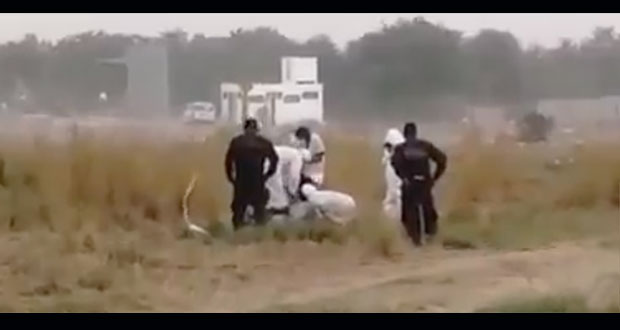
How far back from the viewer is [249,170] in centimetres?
337

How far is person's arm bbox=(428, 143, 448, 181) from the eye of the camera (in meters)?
3.36

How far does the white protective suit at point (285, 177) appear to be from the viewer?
336 cm

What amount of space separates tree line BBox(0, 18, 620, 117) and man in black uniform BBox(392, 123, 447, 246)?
67 millimetres

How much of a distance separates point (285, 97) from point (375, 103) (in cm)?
18

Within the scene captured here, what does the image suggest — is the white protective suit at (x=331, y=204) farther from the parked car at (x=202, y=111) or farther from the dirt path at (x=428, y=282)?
the parked car at (x=202, y=111)

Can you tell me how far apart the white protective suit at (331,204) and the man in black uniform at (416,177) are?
109 millimetres

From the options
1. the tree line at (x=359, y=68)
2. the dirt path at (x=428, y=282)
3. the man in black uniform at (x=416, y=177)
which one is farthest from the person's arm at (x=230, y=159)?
the man in black uniform at (x=416, y=177)

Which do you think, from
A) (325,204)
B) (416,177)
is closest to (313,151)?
(325,204)

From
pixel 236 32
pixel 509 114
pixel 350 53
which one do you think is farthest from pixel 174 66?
pixel 509 114

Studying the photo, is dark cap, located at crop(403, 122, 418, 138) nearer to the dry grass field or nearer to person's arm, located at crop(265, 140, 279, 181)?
the dry grass field

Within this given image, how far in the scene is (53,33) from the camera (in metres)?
3.34

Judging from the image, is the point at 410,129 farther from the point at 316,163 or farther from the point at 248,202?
the point at 248,202

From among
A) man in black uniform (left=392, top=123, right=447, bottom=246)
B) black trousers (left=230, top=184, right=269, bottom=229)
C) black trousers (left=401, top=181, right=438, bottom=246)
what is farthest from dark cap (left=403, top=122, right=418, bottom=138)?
black trousers (left=230, top=184, right=269, bottom=229)
